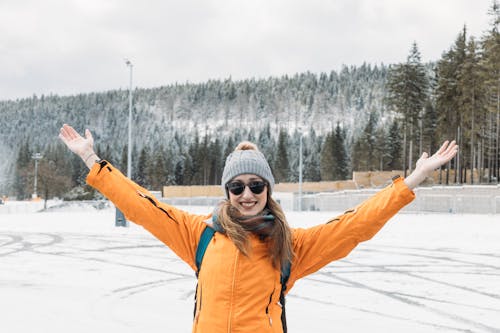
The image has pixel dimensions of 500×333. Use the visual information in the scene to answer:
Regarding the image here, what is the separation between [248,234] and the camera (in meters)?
2.57

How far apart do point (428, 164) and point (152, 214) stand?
4.56 feet

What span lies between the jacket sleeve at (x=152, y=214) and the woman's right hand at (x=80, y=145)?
14cm

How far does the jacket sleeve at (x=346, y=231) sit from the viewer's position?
8.60 ft

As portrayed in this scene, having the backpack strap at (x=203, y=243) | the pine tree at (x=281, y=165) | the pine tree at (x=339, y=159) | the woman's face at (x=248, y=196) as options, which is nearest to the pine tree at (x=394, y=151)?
the pine tree at (x=339, y=159)

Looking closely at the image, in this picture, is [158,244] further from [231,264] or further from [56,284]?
[231,264]

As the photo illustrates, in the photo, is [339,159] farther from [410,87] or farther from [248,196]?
[248,196]

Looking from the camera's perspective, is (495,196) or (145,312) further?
→ (495,196)

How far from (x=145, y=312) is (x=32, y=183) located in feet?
271

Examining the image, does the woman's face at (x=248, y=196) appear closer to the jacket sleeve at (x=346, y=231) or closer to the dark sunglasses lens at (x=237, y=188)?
the dark sunglasses lens at (x=237, y=188)

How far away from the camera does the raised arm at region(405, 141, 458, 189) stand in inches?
103

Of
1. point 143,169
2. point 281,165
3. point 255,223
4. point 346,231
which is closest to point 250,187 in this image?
point 255,223

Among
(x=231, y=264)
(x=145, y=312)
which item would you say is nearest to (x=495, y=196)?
(x=145, y=312)

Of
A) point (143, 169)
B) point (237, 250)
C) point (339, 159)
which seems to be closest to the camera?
point (237, 250)

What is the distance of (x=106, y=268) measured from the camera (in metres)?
10.6
